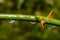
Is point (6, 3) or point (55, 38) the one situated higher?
point (6, 3)

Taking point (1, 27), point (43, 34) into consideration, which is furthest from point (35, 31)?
point (1, 27)

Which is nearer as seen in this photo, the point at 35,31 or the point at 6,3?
the point at 35,31

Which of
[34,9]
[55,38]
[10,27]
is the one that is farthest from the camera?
[34,9]

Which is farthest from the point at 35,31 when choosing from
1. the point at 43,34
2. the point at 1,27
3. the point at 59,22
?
the point at 59,22

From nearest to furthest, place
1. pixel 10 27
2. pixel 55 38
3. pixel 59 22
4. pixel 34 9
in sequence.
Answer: pixel 59 22 → pixel 55 38 → pixel 10 27 → pixel 34 9

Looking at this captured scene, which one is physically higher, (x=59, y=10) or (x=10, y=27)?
(x=59, y=10)

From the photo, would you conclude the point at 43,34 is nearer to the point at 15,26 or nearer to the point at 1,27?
the point at 15,26

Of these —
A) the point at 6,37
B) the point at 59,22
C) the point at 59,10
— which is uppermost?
the point at 59,22

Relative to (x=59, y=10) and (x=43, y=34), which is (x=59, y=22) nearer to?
(x=43, y=34)

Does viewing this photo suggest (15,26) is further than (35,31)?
Yes
